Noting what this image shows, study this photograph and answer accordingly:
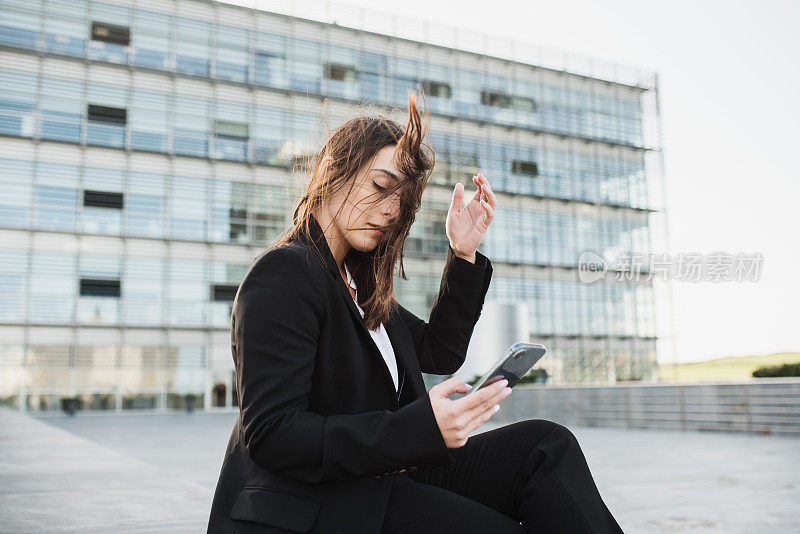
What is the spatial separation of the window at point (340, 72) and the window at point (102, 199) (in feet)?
37.2

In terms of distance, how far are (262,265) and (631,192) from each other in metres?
40.8

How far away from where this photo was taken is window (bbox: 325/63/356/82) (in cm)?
3303

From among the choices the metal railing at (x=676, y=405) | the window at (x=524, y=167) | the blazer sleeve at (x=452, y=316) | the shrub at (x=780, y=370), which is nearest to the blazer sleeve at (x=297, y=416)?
the blazer sleeve at (x=452, y=316)

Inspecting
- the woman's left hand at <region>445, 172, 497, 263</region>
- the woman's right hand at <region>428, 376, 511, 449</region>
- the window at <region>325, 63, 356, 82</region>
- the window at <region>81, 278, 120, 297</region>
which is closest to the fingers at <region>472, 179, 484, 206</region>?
the woman's left hand at <region>445, 172, 497, 263</region>

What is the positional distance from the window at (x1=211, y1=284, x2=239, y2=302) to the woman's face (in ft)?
95.4

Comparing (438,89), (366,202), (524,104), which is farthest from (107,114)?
(366,202)

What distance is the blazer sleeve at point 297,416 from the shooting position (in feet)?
4.44

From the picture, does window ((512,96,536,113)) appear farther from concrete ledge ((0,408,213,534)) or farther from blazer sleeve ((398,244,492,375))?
blazer sleeve ((398,244,492,375))

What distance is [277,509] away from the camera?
138 cm

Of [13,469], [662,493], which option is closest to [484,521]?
[662,493]

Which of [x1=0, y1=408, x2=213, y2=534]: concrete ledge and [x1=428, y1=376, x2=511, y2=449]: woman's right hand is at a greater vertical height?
[x1=428, y1=376, x2=511, y2=449]: woman's right hand

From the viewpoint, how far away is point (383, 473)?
1499 millimetres

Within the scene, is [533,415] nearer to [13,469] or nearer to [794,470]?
[794,470]

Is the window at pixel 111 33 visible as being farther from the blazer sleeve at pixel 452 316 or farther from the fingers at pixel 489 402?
the fingers at pixel 489 402
